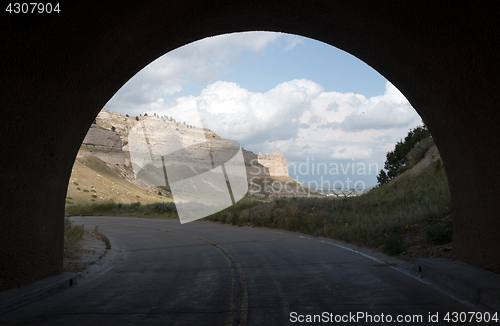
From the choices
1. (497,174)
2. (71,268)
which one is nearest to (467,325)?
(497,174)

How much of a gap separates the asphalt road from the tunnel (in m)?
1.48

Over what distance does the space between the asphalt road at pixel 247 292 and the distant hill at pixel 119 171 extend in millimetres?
34935

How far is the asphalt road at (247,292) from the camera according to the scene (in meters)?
5.57

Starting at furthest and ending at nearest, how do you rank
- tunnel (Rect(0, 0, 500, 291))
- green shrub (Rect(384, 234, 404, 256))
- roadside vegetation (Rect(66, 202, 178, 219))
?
roadside vegetation (Rect(66, 202, 178, 219)) < green shrub (Rect(384, 234, 404, 256)) < tunnel (Rect(0, 0, 500, 291))

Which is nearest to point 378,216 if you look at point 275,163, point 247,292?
point 247,292

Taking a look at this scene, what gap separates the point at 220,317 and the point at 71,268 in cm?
591

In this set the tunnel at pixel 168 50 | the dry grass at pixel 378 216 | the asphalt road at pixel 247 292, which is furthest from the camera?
the dry grass at pixel 378 216

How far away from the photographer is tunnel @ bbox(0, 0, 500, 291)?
19.7ft

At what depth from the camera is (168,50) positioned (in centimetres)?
920

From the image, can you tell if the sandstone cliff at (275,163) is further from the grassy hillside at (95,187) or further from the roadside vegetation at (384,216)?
the roadside vegetation at (384,216)

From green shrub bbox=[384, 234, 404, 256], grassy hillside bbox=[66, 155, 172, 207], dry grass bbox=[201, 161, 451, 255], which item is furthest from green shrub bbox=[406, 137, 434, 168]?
grassy hillside bbox=[66, 155, 172, 207]

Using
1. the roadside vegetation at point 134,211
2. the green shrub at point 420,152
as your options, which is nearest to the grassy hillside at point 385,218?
the green shrub at point 420,152

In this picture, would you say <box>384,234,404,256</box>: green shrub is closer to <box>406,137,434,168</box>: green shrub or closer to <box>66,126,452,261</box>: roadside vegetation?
<box>66,126,452,261</box>: roadside vegetation

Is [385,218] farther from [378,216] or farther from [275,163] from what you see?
[275,163]
